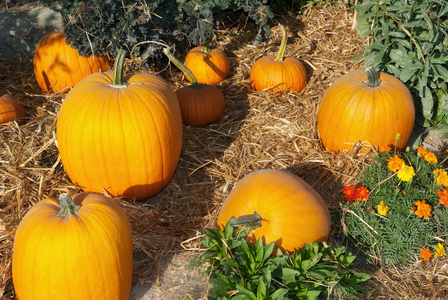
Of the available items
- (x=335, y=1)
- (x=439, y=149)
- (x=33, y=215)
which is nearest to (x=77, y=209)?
(x=33, y=215)

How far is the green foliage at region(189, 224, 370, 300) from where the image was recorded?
2.53 meters

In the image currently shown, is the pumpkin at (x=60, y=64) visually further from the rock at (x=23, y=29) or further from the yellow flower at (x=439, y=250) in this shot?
the yellow flower at (x=439, y=250)

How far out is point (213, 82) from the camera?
494 cm

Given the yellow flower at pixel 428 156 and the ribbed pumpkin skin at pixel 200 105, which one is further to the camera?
the ribbed pumpkin skin at pixel 200 105

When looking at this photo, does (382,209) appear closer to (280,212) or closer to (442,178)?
(442,178)

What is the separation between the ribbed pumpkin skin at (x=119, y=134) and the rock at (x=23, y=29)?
2.29 metres

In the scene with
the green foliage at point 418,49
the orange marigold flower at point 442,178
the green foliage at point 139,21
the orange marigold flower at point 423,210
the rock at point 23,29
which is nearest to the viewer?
the orange marigold flower at point 423,210

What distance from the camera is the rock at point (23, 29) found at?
5.29 metres

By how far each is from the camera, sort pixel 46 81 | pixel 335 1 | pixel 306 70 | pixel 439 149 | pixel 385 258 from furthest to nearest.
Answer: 1. pixel 335 1
2. pixel 306 70
3. pixel 46 81
4. pixel 439 149
5. pixel 385 258

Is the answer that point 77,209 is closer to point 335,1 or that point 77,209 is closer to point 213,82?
point 213,82

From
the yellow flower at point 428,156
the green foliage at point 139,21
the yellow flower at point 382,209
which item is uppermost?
the green foliage at point 139,21

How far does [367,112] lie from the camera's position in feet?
12.0


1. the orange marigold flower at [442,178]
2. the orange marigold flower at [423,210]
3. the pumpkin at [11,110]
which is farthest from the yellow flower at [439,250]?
the pumpkin at [11,110]

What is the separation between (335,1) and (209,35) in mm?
2146
